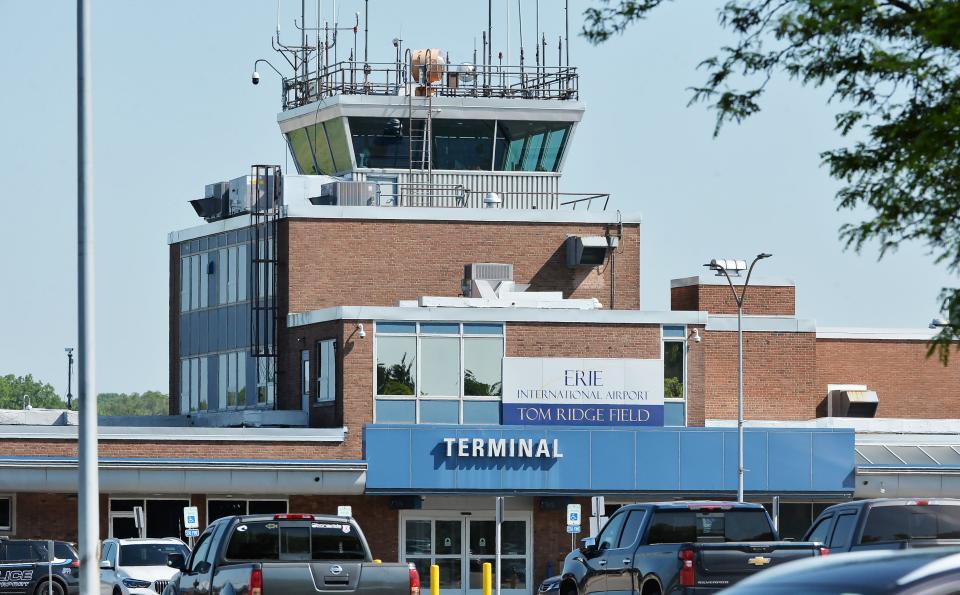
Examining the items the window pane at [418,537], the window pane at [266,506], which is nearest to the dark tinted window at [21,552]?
the window pane at [266,506]

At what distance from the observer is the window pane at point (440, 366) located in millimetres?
50688

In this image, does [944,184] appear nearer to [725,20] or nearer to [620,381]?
[725,20]

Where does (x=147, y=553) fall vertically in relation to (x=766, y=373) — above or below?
below

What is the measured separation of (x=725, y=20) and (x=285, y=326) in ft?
136

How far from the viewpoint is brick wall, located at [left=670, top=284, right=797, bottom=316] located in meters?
58.3

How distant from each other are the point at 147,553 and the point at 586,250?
2205cm

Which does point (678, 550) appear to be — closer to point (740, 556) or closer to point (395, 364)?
point (740, 556)

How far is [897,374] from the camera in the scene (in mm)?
62438

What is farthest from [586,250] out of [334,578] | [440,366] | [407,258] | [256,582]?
[256,582]

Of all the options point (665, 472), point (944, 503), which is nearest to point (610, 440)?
point (665, 472)

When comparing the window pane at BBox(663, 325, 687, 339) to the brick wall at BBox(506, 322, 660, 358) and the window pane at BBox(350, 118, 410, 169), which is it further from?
the window pane at BBox(350, 118, 410, 169)

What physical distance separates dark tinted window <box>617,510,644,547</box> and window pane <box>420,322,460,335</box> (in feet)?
89.4

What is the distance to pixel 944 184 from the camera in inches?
523

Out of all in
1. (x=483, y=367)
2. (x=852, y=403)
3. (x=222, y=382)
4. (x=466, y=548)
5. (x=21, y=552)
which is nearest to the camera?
(x=21, y=552)
